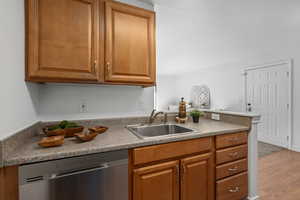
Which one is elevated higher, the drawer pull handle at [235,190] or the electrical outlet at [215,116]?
the electrical outlet at [215,116]

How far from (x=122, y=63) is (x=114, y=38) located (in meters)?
0.24

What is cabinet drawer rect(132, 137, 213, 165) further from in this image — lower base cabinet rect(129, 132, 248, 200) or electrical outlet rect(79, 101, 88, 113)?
electrical outlet rect(79, 101, 88, 113)

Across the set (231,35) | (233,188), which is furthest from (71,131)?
(231,35)

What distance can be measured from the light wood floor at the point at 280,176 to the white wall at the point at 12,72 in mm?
2528

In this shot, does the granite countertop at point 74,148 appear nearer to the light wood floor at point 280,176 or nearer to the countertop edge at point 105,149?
the countertop edge at point 105,149

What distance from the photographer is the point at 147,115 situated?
1849 mm

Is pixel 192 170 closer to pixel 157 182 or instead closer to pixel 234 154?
pixel 157 182

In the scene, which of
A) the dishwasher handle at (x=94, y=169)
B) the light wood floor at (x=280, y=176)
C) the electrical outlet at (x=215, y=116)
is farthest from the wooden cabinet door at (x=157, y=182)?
the light wood floor at (x=280, y=176)

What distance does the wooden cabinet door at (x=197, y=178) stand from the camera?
1.24 metres

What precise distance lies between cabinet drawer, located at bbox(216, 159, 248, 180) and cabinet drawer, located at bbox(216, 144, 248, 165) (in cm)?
5

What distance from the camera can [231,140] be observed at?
1.48m

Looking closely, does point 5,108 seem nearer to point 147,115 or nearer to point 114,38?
point 114,38

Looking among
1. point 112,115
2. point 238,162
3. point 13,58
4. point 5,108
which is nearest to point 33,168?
point 5,108

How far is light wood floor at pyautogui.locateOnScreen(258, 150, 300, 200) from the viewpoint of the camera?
1.81 meters
